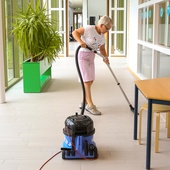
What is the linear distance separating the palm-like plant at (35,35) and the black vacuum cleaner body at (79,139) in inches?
143

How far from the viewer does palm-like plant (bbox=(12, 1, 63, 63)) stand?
652 cm

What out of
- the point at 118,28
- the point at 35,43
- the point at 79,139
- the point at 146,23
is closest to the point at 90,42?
the point at 79,139

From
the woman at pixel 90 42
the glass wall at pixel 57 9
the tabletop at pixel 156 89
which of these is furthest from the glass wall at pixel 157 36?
the glass wall at pixel 57 9

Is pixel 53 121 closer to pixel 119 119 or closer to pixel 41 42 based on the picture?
pixel 119 119

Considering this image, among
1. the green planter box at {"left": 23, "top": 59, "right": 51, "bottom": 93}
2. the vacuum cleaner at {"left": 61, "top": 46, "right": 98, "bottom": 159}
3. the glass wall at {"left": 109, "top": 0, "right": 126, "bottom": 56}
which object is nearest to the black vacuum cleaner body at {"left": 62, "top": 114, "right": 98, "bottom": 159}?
the vacuum cleaner at {"left": 61, "top": 46, "right": 98, "bottom": 159}

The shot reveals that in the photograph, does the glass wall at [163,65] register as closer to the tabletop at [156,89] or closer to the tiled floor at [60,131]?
the tiled floor at [60,131]

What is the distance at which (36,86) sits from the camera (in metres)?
6.41

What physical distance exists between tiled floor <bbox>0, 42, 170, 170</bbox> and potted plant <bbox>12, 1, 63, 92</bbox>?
309 mm

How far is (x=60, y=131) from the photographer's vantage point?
4117 millimetres

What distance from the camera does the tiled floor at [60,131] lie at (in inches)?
125

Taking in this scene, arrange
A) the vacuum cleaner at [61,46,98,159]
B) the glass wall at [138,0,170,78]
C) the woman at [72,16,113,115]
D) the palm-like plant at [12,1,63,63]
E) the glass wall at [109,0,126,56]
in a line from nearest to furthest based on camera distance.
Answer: the vacuum cleaner at [61,46,98,159] < the woman at [72,16,113,115] < the glass wall at [138,0,170,78] < the palm-like plant at [12,1,63,63] < the glass wall at [109,0,126,56]

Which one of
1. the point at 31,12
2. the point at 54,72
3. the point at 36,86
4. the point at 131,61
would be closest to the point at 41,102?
the point at 36,86

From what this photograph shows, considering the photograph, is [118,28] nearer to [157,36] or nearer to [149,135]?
[157,36]

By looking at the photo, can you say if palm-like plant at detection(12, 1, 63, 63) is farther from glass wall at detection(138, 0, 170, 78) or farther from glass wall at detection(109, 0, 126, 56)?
glass wall at detection(109, 0, 126, 56)
